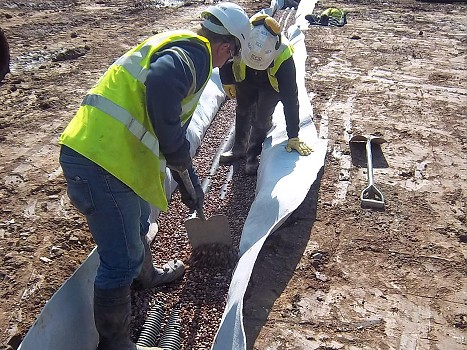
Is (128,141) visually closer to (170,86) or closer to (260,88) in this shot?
(170,86)

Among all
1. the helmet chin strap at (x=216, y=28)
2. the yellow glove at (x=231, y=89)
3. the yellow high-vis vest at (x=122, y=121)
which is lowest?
the yellow glove at (x=231, y=89)

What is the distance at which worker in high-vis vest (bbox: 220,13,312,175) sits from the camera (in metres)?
4.38

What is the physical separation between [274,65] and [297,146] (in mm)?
789

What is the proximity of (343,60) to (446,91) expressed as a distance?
6.33 feet

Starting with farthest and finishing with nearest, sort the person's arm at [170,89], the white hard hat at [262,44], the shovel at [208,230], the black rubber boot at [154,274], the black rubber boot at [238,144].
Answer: the black rubber boot at [238,144], the white hard hat at [262,44], the shovel at [208,230], the black rubber boot at [154,274], the person's arm at [170,89]

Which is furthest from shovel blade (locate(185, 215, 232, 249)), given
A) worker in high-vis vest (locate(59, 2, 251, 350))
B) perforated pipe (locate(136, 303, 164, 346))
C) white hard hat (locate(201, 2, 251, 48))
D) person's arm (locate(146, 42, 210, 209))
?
white hard hat (locate(201, 2, 251, 48))

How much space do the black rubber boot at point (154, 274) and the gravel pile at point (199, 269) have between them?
59 mm

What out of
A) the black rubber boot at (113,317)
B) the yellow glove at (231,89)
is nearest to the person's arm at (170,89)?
the black rubber boot at (113,317)

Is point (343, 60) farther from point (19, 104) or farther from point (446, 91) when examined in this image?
point (19, 104)

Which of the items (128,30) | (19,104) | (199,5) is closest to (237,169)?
(19,104)

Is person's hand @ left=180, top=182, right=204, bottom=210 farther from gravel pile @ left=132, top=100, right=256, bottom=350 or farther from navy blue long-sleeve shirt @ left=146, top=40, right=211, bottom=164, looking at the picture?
navy blue long-sleeve shirt @ left=146, top=40, right=211, bottom=164

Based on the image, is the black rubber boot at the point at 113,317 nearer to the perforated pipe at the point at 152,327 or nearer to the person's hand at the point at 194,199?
the perforated pipe at the point at 152,327

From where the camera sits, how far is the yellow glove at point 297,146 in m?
4.76

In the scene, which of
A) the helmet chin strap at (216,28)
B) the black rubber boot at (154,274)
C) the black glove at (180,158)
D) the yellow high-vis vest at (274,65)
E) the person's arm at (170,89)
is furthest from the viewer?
the yellow high-vis vest at (274,65)
